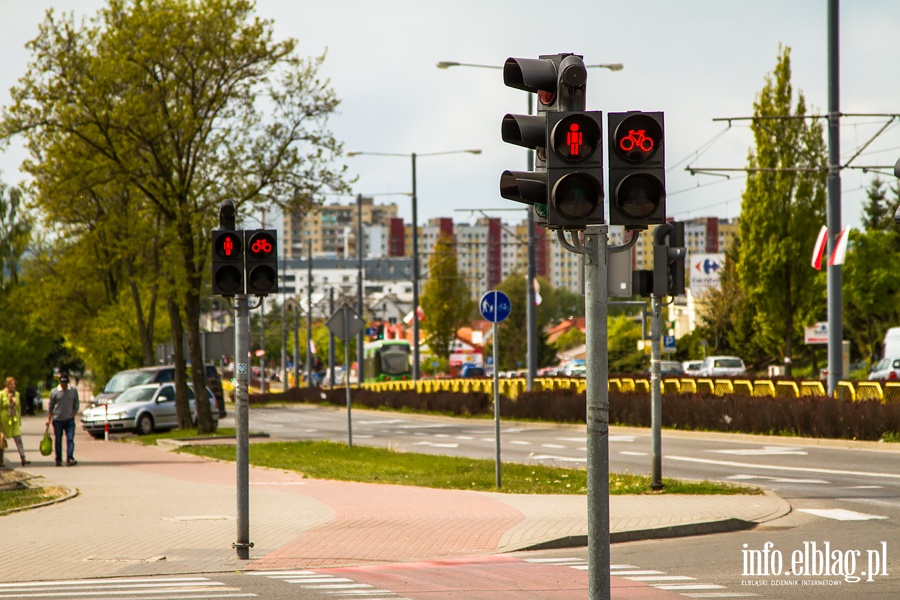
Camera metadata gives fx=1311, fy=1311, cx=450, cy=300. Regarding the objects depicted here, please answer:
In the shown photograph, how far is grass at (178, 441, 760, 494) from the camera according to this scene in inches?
674

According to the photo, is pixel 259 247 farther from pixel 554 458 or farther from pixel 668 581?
pixel 554 458

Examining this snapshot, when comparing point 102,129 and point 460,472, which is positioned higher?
point 102,129

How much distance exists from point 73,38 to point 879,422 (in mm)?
20972

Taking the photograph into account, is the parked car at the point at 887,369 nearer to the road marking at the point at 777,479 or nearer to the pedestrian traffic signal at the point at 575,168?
the road marking at the point at 777,479

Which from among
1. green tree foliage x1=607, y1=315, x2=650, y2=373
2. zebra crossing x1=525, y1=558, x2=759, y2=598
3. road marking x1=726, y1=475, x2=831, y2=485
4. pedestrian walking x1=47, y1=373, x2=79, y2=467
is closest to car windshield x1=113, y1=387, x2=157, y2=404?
pedestrian walking x1=47, y1=373, x2=79, y2=467

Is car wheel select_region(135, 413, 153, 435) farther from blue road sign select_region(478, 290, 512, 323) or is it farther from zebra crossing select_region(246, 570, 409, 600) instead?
zebra crossing select_region(246, 570, 409, 600)

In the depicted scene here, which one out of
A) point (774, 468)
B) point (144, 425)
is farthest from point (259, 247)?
point (144, 425)

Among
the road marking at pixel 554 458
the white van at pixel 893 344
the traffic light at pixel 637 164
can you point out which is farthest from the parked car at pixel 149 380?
the traffic light at pixel 637 164

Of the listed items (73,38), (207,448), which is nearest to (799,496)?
(207,448)

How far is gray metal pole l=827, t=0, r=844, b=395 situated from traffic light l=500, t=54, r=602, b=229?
19914mm

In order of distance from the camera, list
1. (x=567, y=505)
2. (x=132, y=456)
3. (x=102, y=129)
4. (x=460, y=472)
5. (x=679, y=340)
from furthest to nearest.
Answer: (x=679, y=340) < (x=102, y=129) < (x=132, y=456) < (x=460, y=472) < (x=567, y=505)

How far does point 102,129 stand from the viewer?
32.0 m

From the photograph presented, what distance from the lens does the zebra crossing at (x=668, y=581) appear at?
356 inches

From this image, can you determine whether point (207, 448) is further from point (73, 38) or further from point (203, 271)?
point (73, 38)
